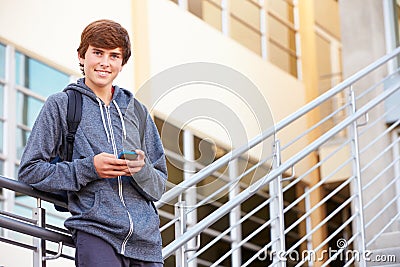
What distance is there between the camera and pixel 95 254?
8.72 feet

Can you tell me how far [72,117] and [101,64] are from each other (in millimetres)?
184

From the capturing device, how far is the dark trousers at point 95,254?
2.65 metres

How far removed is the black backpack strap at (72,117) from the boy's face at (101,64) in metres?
0.08

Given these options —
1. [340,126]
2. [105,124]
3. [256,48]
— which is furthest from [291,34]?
[105,124]

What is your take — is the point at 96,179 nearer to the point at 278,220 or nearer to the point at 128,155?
the point at 128,155

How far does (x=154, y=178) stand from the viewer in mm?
2791

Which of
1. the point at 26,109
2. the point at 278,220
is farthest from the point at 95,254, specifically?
the point at 26,109

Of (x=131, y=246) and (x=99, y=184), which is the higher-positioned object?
(x=99, y=184)

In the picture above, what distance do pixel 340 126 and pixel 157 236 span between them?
7.23ft

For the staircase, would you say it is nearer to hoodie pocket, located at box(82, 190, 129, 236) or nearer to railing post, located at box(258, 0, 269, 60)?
hoodie pocket, located at box(82, 190, 129, 236)

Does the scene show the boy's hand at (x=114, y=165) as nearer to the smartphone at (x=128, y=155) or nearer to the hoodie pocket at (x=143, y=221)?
the smartphone at (x=128, y=155)

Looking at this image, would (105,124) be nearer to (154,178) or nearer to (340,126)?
(154,178)

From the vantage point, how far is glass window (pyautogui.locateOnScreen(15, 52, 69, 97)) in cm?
760

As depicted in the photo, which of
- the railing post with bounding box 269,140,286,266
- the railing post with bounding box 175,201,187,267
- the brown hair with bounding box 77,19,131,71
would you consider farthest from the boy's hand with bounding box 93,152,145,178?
the railing post with bounding box 269,140,286,266
